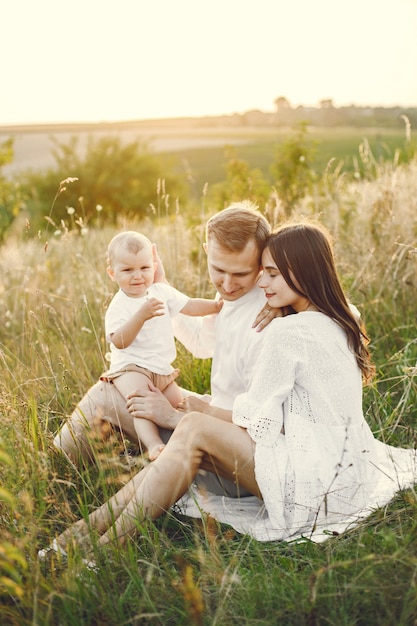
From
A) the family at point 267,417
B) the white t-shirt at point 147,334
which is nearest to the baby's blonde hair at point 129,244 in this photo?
the family at point 267,417

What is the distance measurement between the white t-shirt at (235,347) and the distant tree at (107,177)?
12.8 meters

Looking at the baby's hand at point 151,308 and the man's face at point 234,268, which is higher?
the man's face at point 234,268

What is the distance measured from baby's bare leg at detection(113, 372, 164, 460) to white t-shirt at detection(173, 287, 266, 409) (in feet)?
1.12

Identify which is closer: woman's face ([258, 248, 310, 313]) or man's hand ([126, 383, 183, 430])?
woman's face ([258, 248, 310, 313])

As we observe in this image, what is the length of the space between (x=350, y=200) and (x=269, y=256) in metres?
3.49

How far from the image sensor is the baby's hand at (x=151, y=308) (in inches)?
121

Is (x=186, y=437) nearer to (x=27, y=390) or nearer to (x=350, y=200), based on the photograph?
(x=27, y=390)

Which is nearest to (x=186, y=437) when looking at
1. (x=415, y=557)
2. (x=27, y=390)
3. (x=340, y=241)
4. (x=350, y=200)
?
(x=415, y=557)

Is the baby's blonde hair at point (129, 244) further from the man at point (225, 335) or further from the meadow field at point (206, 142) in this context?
the meadow field at point (206, 142)

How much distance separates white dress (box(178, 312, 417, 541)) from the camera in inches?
104

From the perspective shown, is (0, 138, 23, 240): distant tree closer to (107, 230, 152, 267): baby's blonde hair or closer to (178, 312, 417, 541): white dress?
(107, 230, 152, 267): baby's blonde hair

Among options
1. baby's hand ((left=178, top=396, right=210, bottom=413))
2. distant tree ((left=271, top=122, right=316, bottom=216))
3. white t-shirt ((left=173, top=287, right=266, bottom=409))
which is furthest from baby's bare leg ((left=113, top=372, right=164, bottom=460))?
distant tree ((left=271, top=122, right=316, bottom=216))

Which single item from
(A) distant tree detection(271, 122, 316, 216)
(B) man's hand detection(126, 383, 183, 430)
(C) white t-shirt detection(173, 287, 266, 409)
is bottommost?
(B) man's hand detection(126, 383, 183, 430)

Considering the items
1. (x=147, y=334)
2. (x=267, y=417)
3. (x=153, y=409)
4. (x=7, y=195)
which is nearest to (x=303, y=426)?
(x=267, y=417)
